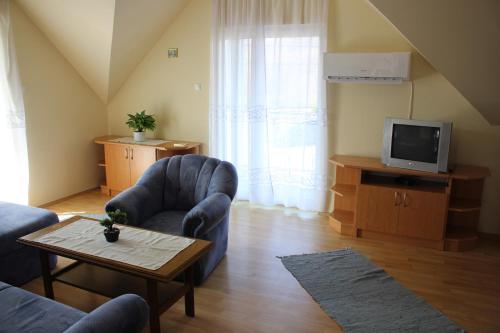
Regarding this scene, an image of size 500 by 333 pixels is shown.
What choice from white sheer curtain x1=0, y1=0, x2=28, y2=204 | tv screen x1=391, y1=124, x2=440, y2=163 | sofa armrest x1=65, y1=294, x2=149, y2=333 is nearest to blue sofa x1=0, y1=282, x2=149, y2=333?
sofa armrest x1=65, y1=294, x2=149, y2=333

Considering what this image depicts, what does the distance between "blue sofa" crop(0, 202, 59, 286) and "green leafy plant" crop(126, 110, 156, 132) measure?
208 cm

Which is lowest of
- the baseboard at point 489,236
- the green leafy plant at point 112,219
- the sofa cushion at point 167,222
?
the baseboard at point 489,236

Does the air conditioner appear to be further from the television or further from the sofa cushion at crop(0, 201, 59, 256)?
the sofa cushion at crop(0, 201, 59, 256)

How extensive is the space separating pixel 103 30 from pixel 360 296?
377 cm

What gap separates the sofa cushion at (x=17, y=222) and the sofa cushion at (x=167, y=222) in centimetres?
78

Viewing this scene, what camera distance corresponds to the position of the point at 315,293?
3.01m

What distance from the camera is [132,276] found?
105 inches

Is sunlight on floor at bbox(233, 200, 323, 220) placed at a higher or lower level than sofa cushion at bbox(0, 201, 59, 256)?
lower

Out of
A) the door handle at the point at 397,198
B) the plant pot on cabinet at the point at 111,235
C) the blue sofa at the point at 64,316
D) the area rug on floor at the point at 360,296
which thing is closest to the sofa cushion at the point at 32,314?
the blue sofa at the point at 64,316

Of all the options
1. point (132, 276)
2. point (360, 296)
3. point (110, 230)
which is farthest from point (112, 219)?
point (360, 296)

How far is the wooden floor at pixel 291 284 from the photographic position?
267 centimetres

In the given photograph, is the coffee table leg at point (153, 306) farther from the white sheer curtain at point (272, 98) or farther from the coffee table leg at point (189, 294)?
the white sheer curtain at point (272, 98)

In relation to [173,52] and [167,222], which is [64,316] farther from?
[173,52]

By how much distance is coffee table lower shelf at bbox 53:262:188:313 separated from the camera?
2.52m
